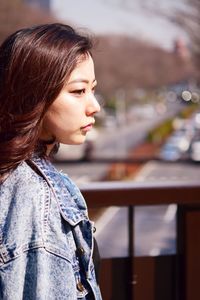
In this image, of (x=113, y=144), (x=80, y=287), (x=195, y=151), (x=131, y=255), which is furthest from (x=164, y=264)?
(x=113, y=144)

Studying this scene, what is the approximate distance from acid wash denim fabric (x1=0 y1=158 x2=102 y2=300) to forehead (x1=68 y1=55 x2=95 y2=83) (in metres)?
0.20

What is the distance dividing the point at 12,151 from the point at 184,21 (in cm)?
1915

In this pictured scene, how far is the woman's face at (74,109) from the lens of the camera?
101 cm

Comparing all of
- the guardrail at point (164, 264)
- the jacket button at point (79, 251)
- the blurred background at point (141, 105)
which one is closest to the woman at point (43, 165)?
the jacket button at point (79, 251)

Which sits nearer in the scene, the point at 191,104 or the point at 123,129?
the point at 191,104

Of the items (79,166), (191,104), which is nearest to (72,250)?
(79,166)

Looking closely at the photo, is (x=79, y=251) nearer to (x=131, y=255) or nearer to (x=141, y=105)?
(x=131, y=255)

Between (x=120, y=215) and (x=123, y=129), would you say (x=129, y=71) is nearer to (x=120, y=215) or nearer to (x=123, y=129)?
(x=123, y=129)

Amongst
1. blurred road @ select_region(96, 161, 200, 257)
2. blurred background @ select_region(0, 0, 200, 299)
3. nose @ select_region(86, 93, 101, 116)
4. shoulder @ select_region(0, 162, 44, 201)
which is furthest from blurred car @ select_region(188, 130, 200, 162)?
shoulder @ select_region(0, 162, 44, 201)

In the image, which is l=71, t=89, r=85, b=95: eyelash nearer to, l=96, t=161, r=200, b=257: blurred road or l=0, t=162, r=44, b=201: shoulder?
l=0, t=162, r=44, b=201: shoulder

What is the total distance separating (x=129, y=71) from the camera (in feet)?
74.4

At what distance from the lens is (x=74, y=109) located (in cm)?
102

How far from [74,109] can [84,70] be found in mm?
79

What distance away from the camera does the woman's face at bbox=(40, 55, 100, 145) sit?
1.01m
